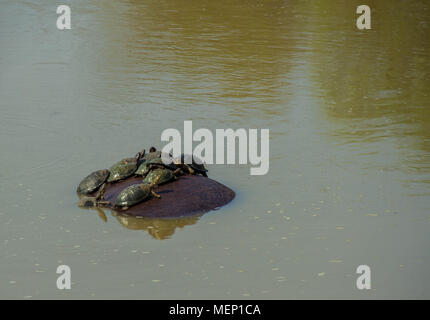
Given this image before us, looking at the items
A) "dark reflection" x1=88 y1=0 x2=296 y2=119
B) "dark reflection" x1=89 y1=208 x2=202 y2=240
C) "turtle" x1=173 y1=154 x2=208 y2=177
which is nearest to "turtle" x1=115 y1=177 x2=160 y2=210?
"dark reflection" x1=89 y1=208 x2=202 y2=240

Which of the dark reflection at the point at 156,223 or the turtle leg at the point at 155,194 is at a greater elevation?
the turtle leg at the point at 155,194

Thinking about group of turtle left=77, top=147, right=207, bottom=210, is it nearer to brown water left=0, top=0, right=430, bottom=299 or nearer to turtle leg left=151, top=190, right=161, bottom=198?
turtle leg left=151, top=190, right=161, bottom=198

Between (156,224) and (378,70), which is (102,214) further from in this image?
(378,70)

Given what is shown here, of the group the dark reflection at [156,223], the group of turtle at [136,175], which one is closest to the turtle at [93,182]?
the group of turtle at [136,175]

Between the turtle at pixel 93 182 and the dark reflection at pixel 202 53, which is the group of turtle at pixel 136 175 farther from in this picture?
the dark reflection at pixel 202 53

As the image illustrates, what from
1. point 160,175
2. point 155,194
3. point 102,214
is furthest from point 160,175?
point 102,214

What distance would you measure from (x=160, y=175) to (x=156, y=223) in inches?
22.8

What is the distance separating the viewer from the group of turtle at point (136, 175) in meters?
7.83

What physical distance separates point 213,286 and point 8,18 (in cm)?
1376

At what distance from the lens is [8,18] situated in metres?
18.4

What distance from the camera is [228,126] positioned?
36.0 feet

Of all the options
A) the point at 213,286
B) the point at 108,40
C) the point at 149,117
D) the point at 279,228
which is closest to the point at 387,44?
the point at 108,40

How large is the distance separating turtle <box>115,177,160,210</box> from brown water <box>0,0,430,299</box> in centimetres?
23

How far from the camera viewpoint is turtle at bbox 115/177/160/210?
7766 millimetres
